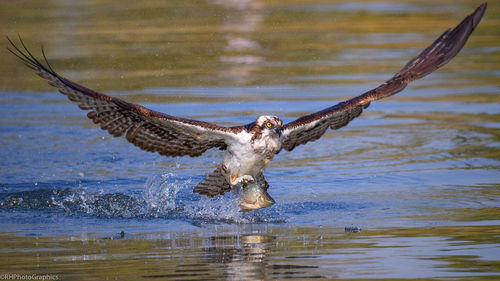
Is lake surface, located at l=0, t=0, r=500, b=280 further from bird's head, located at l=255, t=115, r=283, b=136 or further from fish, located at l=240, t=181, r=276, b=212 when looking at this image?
bird's head, located at l=255, t=115, r=283, b=136

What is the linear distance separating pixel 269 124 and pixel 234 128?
38 centimetres

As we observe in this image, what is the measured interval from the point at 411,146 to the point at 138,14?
12.8 metres

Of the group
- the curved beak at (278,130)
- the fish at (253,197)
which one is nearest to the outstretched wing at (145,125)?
the curved beak at (278,130)

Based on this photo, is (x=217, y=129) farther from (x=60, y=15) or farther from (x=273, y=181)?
(x=60, y=15)

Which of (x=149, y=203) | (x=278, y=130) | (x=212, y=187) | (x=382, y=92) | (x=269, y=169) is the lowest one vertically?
(x=149, y=203)

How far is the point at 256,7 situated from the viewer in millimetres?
24422

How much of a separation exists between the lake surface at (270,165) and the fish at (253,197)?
0.16 meters

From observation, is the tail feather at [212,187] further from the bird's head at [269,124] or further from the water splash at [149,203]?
the bird's head at [269,124]

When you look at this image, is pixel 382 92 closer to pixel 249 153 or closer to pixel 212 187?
pixel 249 153

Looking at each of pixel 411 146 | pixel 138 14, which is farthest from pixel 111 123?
pixel 138 14

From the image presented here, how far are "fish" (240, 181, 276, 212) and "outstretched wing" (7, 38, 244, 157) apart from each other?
471 mm

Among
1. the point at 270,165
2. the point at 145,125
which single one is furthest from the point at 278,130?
the point at 270,165

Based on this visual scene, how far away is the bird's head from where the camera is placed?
28.6 feet

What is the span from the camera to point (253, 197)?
894 centimetres
